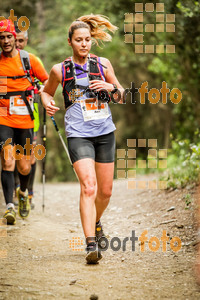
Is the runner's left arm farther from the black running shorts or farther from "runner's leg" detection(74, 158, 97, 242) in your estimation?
"runner's leg" detection(74, 158, 97, 242)

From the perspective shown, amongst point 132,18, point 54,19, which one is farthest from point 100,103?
point 54,19

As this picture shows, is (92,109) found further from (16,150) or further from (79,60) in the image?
(16,150)

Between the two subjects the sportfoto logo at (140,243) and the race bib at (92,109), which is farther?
the sportfoto logo at (140,243)

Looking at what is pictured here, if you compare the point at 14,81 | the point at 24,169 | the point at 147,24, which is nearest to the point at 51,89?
the point at 14,81

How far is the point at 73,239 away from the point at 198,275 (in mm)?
2168

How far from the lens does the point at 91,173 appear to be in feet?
16.0

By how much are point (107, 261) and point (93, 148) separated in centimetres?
127

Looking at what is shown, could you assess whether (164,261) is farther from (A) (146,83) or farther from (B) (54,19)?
(B) (54,19)

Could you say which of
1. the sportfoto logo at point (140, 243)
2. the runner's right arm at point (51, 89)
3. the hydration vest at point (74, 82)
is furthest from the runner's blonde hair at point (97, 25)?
the sportfoto logo at point (140, 243)

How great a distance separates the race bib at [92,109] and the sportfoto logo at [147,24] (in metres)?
7.51

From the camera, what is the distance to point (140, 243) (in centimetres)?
604

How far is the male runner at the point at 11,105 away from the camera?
6531 millimetres

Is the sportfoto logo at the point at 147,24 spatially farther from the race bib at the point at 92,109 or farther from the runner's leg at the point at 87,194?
the runner's leg at the point at 87,194

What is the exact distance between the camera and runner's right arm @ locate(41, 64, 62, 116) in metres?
5.08
